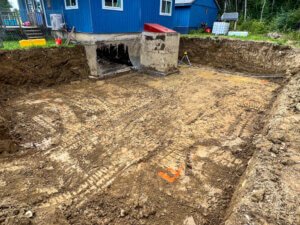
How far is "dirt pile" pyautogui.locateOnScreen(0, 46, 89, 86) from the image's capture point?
7.08 meters

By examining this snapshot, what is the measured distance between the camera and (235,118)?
19.8ft

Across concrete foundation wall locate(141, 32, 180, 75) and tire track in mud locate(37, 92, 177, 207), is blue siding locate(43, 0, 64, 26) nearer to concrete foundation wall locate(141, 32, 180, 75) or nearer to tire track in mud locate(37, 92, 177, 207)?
concrete foundation wall locate(141, 32, 180, 75)

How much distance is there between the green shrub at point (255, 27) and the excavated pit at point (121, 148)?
27.9 ft

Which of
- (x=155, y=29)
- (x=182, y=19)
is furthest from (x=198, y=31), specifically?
(x=155, y=29)

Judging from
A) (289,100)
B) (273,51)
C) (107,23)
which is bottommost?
(289,100)

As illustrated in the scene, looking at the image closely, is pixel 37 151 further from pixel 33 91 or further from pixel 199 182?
pixel 33 91

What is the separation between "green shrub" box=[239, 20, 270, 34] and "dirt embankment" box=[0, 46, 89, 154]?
Answer: 42.4 feet

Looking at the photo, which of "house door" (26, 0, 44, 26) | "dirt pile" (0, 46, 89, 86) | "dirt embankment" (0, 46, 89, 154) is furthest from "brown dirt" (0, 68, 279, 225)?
"house door" (26, 0, 44, 26)

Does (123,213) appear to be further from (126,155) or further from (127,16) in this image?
(127,16)

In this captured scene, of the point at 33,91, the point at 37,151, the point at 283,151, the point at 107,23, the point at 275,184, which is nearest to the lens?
the point at 275,184

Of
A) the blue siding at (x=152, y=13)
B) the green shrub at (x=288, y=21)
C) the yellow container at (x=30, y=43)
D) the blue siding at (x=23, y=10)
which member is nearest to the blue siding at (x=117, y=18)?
the blue siding at (x=152, y=13)

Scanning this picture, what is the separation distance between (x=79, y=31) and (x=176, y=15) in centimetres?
932

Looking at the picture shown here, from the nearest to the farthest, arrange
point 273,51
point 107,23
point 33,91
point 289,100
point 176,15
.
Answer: point 289,100
point 33,91
point 107,23
point 273,51
point 176,15

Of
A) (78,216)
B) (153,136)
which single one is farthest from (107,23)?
(78,216)
